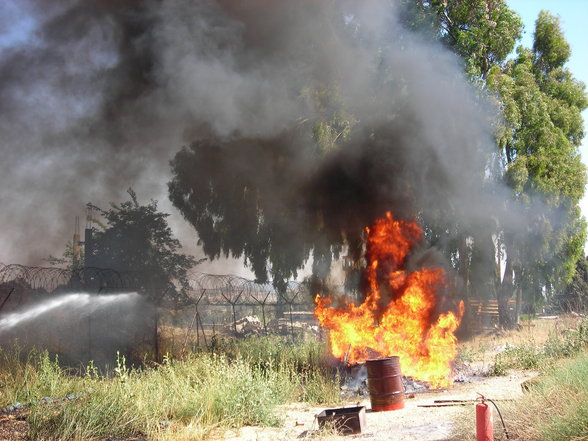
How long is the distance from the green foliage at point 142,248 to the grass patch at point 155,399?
644 cm

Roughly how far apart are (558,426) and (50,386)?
23.6ft

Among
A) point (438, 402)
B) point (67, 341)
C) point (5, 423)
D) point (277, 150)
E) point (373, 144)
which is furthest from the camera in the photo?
point (277, 150)

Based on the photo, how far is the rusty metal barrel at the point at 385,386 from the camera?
9.38m

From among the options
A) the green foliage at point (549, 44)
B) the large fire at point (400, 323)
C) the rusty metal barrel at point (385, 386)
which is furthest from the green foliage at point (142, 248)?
the green foliage at point (549, 44)

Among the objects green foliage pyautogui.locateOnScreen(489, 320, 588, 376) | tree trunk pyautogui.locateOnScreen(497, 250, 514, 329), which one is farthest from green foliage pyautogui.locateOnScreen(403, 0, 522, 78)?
green foliage pyautogui.locateOnScreen(489, 320, 588, 376)

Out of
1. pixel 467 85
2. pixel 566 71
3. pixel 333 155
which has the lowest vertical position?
pixel 333 155

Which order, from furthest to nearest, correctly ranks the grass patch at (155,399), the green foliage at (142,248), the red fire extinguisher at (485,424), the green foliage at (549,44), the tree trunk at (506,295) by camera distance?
1. the green foliage at (549,44)
2. the tree trunk at (506,295)
3. the green foliage at (142,248)
4. the grass patch at (155,399)
5. the red fire extinguisher at (485,424)

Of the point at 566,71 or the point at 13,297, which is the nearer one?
the point at 13,297

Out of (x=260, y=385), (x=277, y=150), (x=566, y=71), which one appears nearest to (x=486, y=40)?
(x=566, y=71)

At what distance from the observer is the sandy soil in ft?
23.3

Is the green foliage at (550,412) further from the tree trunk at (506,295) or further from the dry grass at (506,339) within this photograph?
the tree trunk at (506,295)

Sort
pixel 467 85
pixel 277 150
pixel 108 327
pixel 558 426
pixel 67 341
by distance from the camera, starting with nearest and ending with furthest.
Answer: pixel 558 426, pixel 67 341, pixel 108 327, pixel 277 150, pixel 467 85

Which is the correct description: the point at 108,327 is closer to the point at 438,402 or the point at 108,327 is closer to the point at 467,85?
the point at 438,402

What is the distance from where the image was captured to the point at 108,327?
1390 cm
